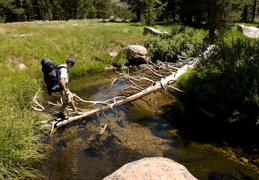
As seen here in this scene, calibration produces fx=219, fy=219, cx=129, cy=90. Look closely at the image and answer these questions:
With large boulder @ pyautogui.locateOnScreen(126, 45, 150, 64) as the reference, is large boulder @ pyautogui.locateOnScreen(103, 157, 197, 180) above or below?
above

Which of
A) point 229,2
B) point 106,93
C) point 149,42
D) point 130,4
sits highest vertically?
point 130,4

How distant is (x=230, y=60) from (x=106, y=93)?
24.1 feet

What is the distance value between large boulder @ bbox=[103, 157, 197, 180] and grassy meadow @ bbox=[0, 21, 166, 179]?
2.75 metres

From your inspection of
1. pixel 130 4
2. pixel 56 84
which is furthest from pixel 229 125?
pixel 130 4

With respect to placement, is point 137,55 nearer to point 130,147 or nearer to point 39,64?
point 39,64

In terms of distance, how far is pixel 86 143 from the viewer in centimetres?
767

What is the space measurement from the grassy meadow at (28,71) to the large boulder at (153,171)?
2.75 m

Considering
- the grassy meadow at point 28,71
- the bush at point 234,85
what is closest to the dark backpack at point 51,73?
the grassy meadow at point 28,71

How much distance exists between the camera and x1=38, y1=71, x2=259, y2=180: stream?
6.07 m

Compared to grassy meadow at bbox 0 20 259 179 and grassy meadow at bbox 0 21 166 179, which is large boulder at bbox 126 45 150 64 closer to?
grassy meadow at bbox 0 20 259 179

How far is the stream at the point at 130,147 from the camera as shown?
6070 millimetres

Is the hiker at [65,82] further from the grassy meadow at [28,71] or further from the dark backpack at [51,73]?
the grassy meadow at [28,71]

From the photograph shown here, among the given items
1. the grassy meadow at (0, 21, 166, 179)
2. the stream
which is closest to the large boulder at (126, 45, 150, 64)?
the grassy meadow at (0, 21, 166, 179)

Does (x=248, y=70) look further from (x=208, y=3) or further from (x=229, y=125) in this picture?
(x=208, y=3)
